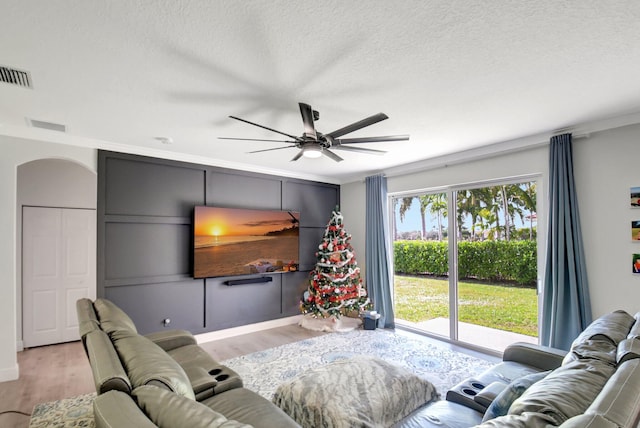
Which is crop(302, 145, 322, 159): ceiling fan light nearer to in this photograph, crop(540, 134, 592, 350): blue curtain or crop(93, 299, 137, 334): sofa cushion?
crop(93, 299, 137, 334): sofa cushion

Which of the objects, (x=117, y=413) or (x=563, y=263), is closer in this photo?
(x=117, y=413)

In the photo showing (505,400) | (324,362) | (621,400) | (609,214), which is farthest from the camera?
(324,362)

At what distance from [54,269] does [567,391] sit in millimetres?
5824

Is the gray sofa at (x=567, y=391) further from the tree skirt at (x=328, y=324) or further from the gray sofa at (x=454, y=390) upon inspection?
the tree skirt at (x=328, y=324)

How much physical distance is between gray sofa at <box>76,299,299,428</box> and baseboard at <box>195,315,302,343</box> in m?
1.81

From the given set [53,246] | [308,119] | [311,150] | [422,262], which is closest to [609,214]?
[422,262]

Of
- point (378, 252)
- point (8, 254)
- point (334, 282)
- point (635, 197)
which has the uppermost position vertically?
point (635, 197)

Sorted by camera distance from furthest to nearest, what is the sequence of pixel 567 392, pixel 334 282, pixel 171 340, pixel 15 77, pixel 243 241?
pixel 334 282 → pixel 243 241 → pixel 171 340 → pixel 15 77 → pixel 567 392

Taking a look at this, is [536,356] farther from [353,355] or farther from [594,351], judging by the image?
[353,355]

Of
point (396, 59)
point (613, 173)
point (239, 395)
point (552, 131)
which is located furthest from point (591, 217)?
point (239, 395)

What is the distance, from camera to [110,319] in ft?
7.55

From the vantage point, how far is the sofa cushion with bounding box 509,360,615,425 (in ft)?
3.61

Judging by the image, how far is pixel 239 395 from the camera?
2002mm

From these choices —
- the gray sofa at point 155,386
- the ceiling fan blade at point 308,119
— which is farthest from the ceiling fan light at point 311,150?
the gray sofa at point 155,386
